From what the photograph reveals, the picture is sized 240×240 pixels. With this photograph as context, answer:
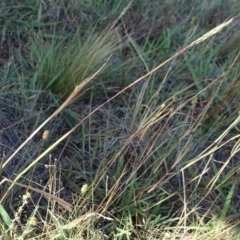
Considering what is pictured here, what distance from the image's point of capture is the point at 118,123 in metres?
1.91

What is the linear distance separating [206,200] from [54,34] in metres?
0.91

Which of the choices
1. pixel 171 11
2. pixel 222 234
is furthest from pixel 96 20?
pixel 222 234

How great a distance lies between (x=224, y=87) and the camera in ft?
6.79

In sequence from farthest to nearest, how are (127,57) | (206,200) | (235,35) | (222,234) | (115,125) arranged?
(235,35) → (127,57) → (115,125) → (206,200) → (222,234)

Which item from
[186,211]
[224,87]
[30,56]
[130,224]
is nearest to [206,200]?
[186,211]

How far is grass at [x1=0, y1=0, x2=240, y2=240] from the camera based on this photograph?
1.61 m

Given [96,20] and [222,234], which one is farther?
[96,20]

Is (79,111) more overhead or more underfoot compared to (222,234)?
more overhead

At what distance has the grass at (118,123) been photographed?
5.27ft

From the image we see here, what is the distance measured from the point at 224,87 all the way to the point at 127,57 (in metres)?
0.41

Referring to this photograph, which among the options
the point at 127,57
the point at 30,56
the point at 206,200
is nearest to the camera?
the point at 206,200

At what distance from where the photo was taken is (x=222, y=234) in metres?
1.60

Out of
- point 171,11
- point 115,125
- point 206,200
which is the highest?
point 171,11

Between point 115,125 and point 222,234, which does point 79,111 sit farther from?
point 222,234
